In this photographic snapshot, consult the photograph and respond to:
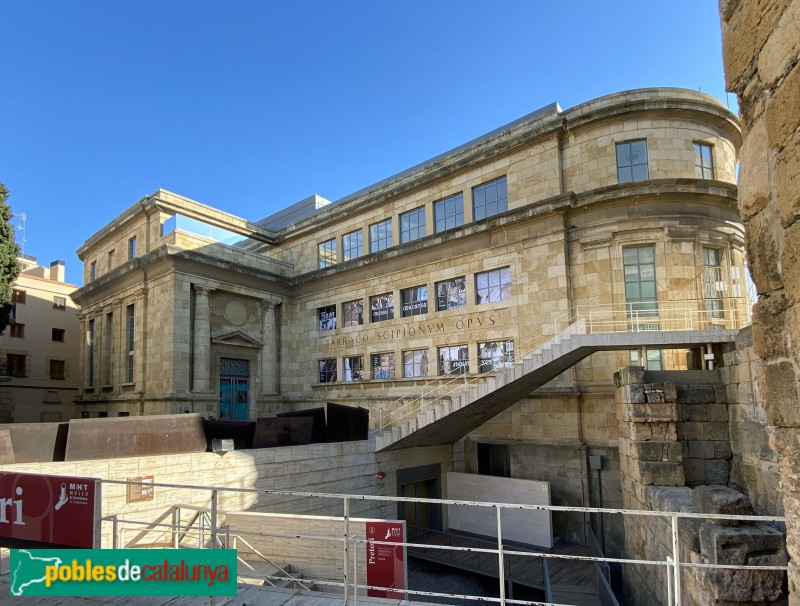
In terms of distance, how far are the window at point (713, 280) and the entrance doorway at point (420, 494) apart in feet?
36.5

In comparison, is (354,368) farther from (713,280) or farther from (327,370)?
(713,280)

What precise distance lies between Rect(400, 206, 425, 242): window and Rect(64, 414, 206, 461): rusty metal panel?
1291 cm

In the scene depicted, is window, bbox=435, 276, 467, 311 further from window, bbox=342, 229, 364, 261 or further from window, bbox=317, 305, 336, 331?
window, bbox=317, 305, 336, 331

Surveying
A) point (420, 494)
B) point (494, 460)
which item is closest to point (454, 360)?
point (494, 460)

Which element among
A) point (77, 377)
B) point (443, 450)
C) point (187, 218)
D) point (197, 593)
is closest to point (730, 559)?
point (197, 593)

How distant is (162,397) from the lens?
2208 centimetres

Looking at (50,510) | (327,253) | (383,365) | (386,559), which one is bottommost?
(386,559)

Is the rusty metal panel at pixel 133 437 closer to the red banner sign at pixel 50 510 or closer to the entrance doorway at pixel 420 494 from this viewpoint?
the red banner sign at pixel 50 510

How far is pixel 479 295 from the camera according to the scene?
66.4 feet

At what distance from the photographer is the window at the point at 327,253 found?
2708 centimetres

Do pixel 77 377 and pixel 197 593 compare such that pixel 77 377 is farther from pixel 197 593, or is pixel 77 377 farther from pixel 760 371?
pixel 760 371

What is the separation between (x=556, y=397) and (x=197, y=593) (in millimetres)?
15205

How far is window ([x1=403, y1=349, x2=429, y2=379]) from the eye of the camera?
21.4m

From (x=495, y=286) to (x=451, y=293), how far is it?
2.09 m
